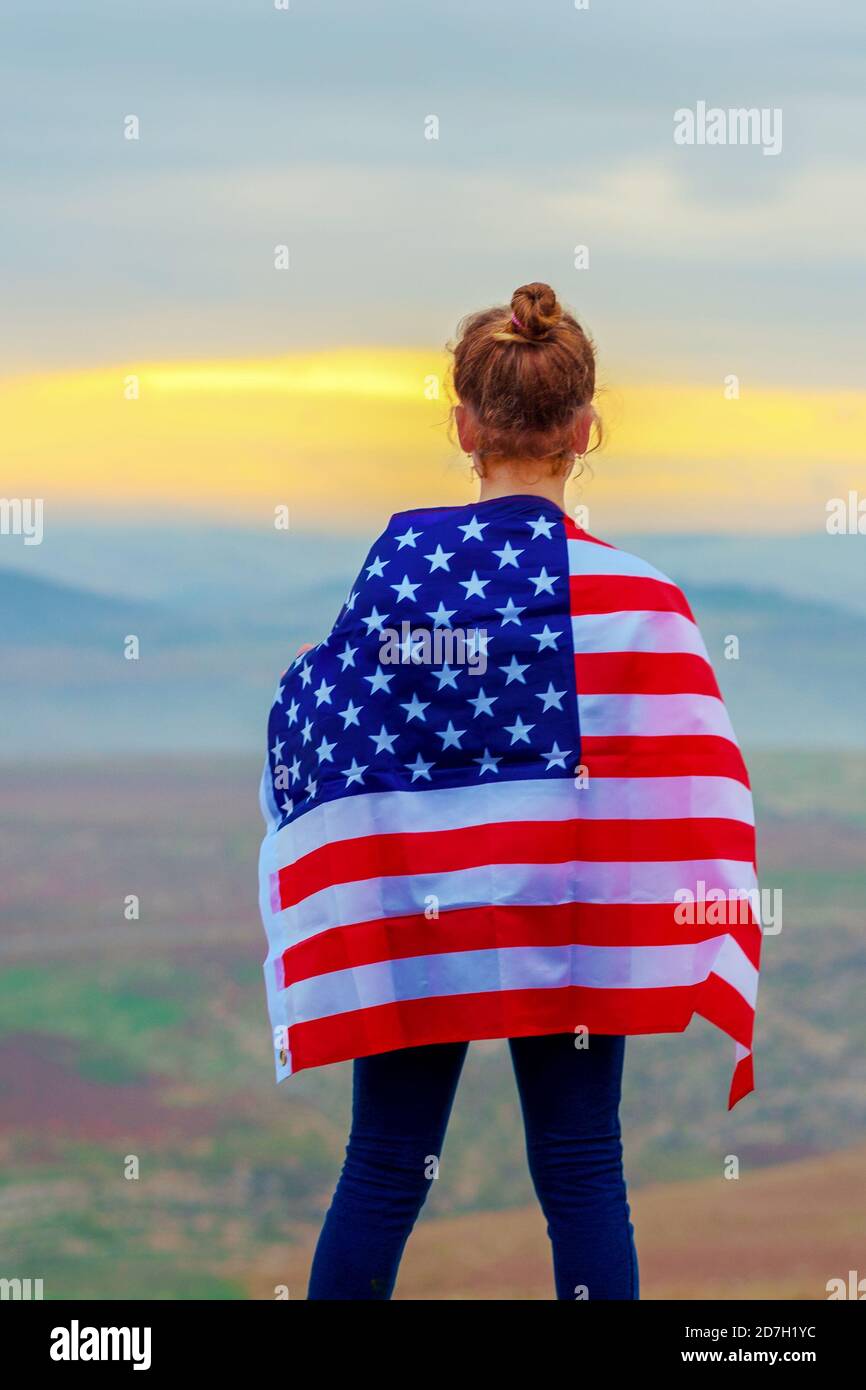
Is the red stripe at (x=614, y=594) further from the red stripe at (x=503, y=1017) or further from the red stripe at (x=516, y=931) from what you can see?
the red stripe at (x=503, y=1017)

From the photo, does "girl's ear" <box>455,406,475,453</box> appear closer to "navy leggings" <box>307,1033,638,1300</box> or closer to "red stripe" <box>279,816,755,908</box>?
"red stripe" <box>279,816,755,908</box>

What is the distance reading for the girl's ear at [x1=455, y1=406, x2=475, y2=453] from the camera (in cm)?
223

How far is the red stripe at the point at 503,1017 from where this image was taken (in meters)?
2.15

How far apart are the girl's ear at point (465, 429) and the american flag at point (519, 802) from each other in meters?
0.10

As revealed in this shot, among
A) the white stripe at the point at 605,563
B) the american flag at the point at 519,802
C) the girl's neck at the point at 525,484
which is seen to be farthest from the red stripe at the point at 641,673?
the girl's neck at the point at 525,484

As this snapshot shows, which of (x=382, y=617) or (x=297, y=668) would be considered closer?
(x=382, y=617)

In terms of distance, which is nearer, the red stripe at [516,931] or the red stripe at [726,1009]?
the red stripe at [516,931]

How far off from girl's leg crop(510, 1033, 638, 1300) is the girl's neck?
31.3 inches

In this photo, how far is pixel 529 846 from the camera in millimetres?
2152

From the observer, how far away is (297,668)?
7.86ft

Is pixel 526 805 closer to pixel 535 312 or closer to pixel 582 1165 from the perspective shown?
pixel 582 1165

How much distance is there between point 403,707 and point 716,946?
603 mm
